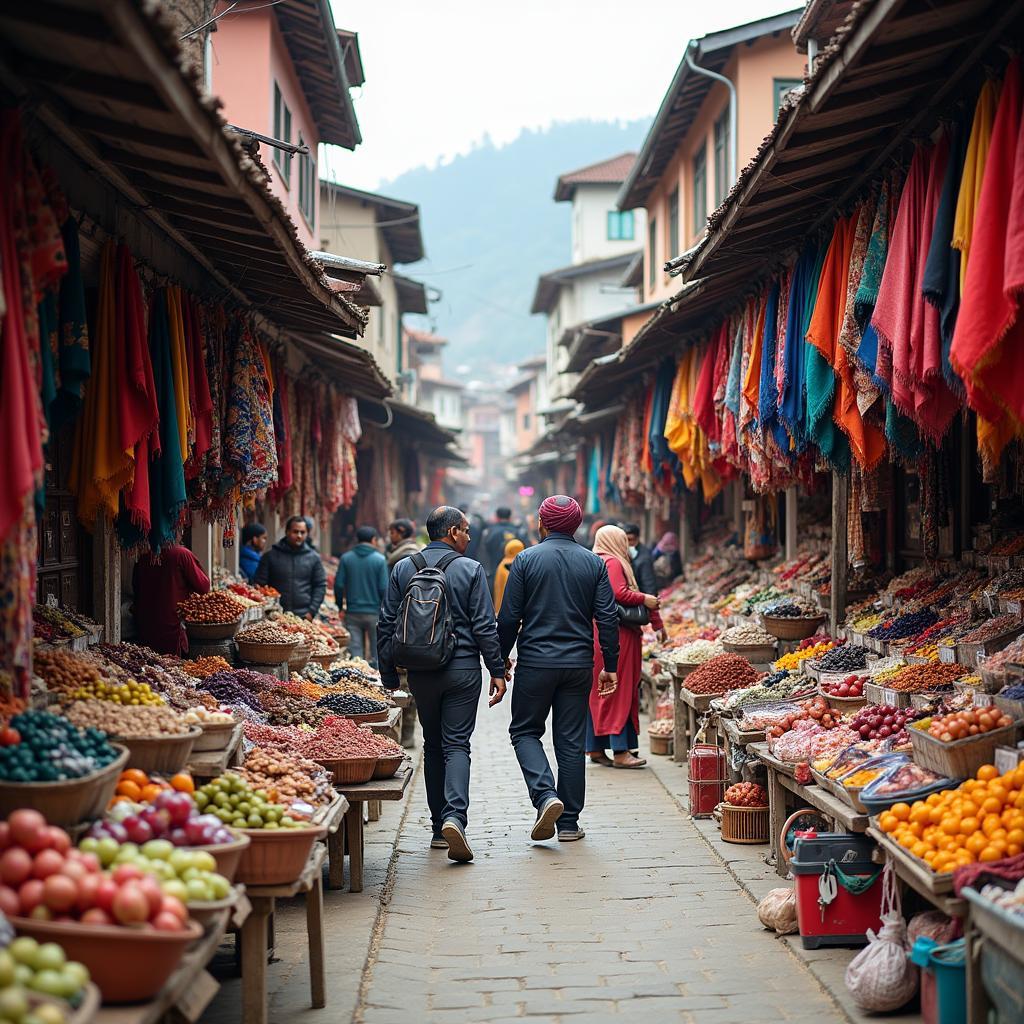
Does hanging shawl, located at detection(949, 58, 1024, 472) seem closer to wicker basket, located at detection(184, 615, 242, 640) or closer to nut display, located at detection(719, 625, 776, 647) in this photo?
wicker basket, located at detection(184, 615, 242, 640)

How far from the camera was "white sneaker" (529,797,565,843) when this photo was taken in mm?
8539

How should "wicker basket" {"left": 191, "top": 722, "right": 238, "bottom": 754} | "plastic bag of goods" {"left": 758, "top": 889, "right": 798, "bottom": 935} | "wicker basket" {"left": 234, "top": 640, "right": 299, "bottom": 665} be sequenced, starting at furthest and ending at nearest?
"wicker basket" {"left": 234, "top": 640, "right": 299, "bottom": 665}, "plastic bag of goods" {"left": 758, "top": 889, "right": 798, "bottom": 935}, "wicker basket" {"left": 191, "top": 722, "right": 238, "bottom": 754}

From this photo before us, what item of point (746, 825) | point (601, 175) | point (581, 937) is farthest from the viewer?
point (601, 175)

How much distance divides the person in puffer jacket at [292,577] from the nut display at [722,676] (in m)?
4.59

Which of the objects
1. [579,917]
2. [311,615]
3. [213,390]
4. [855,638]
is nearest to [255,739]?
[579,917]

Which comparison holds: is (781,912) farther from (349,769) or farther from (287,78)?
(287,78)

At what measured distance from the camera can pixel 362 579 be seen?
49.5 feet

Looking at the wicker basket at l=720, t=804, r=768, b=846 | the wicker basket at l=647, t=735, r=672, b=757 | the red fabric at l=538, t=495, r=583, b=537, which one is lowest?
the wicker basket at l=647, t=735, r=672, b=757

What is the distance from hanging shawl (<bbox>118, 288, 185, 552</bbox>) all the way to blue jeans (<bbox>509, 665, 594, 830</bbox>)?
268cm

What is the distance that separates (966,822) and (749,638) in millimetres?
6882

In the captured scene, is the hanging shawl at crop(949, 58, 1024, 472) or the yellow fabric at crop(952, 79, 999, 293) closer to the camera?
the hanging shawl at crop(949, 58, 1024, 472)

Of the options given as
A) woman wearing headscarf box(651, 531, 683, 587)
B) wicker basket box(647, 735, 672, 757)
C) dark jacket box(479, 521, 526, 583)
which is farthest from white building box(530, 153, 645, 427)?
wicker basket box(647, 735, 672, 757)

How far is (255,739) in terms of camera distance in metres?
7.54

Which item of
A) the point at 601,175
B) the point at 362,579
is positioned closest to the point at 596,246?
the point at 601,175
